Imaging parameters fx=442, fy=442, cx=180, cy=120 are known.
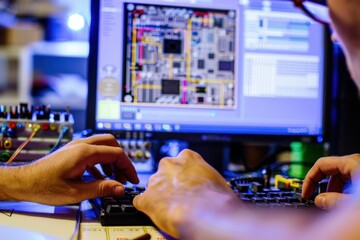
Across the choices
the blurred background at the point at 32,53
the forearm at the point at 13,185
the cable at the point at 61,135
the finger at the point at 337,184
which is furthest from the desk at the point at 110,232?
the blurred background at the point at 32,53

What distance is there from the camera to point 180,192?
589 mm

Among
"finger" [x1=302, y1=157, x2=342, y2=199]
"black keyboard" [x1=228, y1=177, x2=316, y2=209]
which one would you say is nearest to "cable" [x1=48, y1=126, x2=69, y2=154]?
"black keyboard" [x1=228, y1=177, x2=316, y2=209]

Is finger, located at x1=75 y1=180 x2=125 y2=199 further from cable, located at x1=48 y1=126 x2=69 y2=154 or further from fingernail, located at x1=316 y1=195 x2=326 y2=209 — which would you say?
fingernail, located at x1=316 y1=195 x2=326 y2=209

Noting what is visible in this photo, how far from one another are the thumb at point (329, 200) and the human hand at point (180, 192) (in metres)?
0.19

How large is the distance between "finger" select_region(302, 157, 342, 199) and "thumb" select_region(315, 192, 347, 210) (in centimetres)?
4

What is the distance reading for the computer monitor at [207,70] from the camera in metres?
1.06

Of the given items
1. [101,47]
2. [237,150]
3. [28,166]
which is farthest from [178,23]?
[28,166]

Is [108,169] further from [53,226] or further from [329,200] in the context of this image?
[329,200]

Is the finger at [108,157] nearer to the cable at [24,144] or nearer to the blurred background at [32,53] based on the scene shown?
the cable at [24,144]

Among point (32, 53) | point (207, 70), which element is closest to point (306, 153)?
point (207, 70)

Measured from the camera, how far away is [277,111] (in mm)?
1142

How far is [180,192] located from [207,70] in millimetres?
564

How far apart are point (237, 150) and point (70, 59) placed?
262 centimetres

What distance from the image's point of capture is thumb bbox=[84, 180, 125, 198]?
70 centimetres
